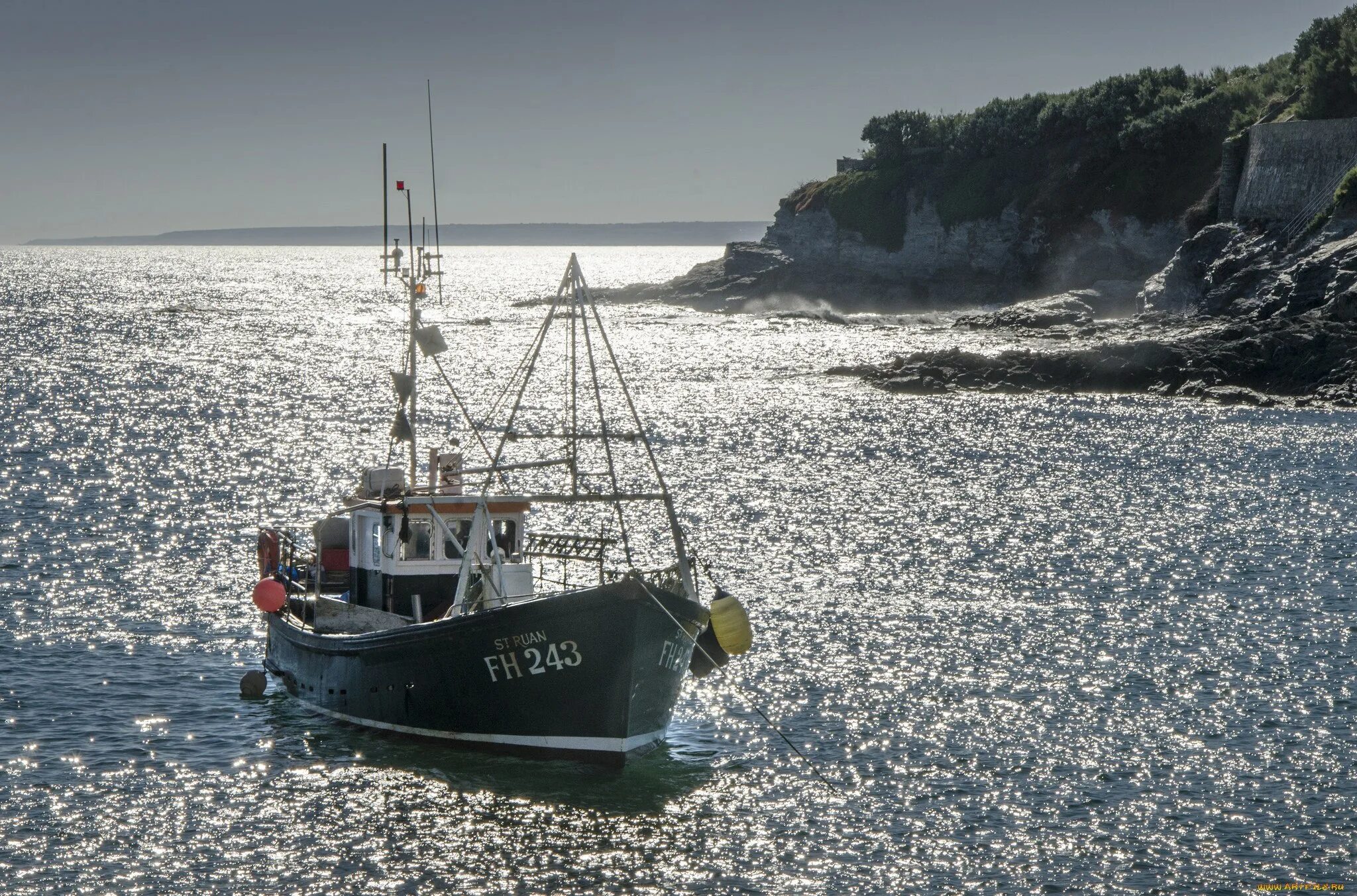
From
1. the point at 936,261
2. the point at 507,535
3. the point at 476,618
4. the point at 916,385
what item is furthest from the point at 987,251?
the point at 476,618

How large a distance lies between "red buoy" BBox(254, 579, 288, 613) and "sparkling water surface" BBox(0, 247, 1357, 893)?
2.28 metres

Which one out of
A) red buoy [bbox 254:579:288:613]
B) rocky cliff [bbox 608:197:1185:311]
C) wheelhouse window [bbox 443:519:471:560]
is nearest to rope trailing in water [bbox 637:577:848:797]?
wheelhouse window [bbox 443:519:471:560]

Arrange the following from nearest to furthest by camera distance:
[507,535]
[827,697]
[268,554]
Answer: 1. [507,535]
2. [827,697]
3. [268,554]

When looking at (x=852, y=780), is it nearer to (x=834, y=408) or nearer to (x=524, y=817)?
(x=524, y=817)

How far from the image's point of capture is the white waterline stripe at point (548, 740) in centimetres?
2394

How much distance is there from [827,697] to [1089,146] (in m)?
117

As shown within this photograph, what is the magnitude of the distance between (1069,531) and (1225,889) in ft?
90.0

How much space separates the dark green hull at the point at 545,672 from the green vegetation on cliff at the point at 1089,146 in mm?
93973

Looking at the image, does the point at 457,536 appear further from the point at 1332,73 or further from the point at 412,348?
the point at 1332,73

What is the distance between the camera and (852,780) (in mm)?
24344

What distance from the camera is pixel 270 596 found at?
2794cm

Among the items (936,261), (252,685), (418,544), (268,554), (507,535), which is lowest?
(252,685)

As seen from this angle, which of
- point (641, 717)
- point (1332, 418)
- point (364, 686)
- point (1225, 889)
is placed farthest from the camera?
point (1332, 418)

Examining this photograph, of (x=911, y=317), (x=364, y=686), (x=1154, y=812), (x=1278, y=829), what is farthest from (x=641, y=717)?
(x=911, y=317)
